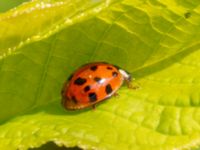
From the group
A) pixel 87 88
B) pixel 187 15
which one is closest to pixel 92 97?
pixel 87 88

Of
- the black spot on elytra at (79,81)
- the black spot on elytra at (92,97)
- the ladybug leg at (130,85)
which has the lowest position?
the black spot on elytra at (92,97)

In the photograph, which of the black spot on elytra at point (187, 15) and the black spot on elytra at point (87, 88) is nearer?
the black spot on elytra at point (187, 15)

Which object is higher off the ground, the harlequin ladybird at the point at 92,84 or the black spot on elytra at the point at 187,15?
the black spot on elytra at the point at 187,15

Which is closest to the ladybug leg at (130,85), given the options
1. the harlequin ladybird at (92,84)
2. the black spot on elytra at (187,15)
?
the harlequin ladybird at (92,84)

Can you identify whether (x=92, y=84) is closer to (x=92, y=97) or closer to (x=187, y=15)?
(x=92, y=97)

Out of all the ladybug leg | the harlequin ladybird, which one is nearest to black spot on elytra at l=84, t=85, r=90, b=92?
the harlequin ladybird

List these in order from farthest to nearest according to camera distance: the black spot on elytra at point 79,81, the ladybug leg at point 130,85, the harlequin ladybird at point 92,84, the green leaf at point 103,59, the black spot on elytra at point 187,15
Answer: the black spot on elytra at point 79,81 < the harlequin ladybird at point 92,84 < the ladybug leg at point 130,85 < the black spot on elytra at point 187,15 < the green leaf at point 103,59

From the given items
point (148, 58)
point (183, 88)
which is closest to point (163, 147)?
point (183, 88)

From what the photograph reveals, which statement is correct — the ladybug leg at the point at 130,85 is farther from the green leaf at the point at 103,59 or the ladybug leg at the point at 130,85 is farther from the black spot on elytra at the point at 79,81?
the black spot on elytra at the point at 79,81
